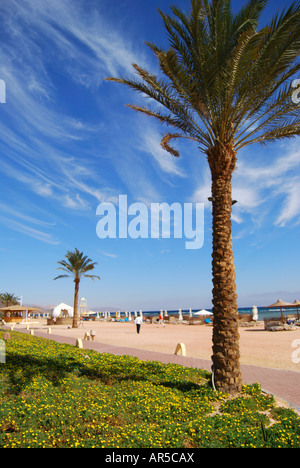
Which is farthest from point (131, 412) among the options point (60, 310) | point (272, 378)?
point (60, 310)

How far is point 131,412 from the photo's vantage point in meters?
5.84

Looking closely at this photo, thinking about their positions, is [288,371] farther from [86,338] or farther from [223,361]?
[86,338]

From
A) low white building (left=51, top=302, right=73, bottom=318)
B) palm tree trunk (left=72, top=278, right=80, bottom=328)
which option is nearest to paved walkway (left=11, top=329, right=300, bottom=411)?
palm tree trunk (left=72, top=278, right=80, bottom=328)

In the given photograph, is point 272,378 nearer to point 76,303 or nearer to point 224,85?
point 224,85

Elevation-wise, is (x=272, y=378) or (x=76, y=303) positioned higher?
(x=76, y=303)

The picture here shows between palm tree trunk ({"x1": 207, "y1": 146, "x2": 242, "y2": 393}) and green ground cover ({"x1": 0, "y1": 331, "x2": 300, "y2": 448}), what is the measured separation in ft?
1.65

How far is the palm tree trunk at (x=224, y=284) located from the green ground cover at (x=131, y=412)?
50cm

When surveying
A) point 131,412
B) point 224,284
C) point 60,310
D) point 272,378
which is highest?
point 224,284

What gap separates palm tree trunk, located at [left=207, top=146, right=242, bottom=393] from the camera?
22.7ft

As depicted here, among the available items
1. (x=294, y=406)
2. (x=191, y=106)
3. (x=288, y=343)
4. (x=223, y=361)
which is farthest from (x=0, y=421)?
(x=288, y=343)

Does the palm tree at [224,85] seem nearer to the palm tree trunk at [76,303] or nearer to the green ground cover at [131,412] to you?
the green ground cover at [131,412]

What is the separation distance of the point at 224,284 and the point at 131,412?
3166 millimetres

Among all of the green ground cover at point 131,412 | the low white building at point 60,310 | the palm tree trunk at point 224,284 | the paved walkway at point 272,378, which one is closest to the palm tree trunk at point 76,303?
the low white building at point 60,310
